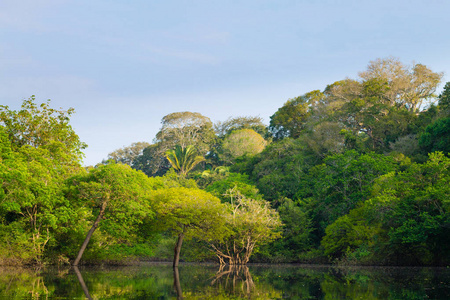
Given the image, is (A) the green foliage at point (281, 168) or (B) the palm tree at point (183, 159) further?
(B) the palm tree at point (183, 159)

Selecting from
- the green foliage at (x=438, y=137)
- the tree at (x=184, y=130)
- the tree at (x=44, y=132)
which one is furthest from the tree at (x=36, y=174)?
the tree at (x=184, y=130)

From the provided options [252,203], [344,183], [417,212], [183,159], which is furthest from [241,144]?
[417,212]

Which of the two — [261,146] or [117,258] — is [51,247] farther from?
[261,146]

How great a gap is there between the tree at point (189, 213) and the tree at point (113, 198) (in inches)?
37.8

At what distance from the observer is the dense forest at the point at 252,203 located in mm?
26016

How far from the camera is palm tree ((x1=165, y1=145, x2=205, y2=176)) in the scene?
64250 mm

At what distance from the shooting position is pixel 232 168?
2216 inches

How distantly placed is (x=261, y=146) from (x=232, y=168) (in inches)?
330

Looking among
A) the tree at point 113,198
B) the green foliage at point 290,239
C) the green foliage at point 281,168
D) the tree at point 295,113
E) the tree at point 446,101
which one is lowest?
the green foliage at point 290,239

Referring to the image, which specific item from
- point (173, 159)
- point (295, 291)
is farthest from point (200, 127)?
point (295, 291)

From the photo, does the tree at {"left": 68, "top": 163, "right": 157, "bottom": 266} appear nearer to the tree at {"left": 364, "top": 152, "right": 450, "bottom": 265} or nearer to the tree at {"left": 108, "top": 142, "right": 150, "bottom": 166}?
the tree at {"left": 364, "top": 152, "right": 450, "bottom": 265}

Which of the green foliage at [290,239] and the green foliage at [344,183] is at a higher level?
the green foliage at [344,183]

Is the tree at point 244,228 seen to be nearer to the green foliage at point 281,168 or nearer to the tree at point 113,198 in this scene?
the tree at point 113,198

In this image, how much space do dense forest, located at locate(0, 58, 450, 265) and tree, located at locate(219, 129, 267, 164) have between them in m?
15.3
